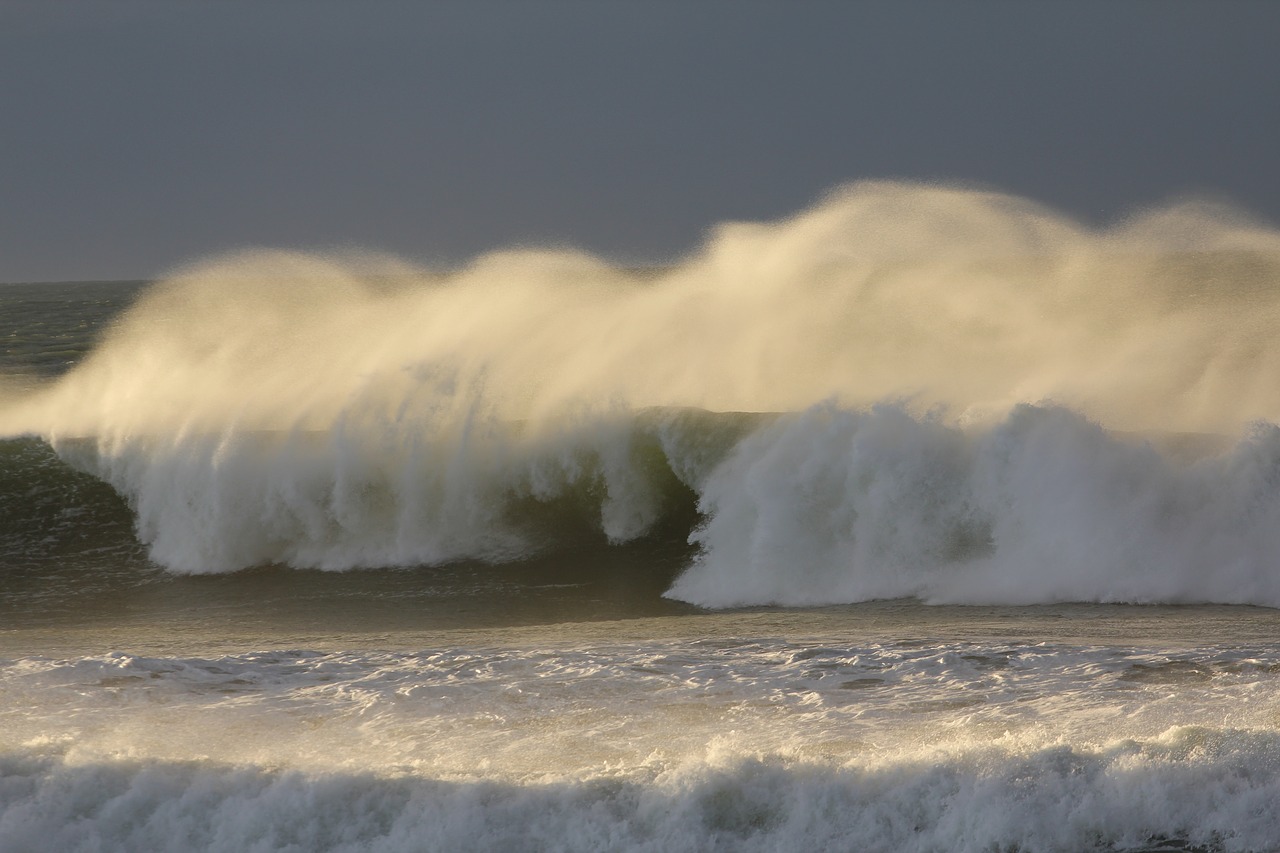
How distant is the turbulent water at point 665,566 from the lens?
600 cm

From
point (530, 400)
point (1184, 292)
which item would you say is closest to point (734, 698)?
point (530, 400)

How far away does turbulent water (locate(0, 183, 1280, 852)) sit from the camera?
600cm

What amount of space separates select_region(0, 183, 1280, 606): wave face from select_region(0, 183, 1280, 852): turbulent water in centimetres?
5

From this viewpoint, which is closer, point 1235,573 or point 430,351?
point 1235,573

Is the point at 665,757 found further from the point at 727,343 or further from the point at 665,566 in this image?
the point at 727,343

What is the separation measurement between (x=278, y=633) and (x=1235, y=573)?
8.22 meters

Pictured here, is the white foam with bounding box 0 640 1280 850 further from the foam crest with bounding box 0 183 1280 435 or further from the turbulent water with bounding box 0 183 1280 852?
the foam crest with bounding box 0 183 1280 435

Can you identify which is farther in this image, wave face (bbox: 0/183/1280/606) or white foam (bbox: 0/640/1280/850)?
wave face (bbox: 0/183/1280/606)

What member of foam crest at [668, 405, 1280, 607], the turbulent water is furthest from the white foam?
foam crest at [668, 405, 1280, 607]

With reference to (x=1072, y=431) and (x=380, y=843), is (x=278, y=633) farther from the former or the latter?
(x=1072, y=431)

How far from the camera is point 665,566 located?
42.1 feet

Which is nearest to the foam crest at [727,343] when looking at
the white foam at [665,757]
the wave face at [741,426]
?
the wave face at [741,426]

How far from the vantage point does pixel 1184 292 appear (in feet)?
116

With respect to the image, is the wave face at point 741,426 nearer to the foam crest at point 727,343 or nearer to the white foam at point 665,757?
the foam crest at point 727,343
